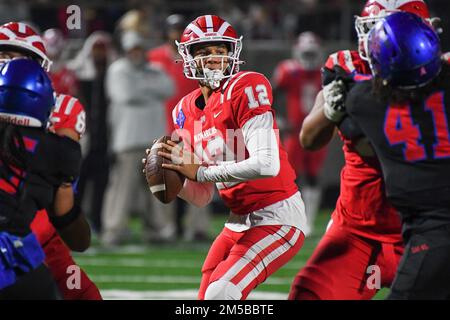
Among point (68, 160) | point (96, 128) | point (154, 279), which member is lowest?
point (154, 279)

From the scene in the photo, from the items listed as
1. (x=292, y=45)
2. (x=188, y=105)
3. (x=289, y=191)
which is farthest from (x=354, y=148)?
(x=292, y=45)

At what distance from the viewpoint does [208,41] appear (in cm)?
460

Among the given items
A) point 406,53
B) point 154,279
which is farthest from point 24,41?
point 154,279

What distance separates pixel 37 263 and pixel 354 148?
4.85 ft

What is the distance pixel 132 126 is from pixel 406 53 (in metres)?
5.50

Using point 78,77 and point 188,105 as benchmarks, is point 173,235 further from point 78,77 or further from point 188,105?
point 188,105

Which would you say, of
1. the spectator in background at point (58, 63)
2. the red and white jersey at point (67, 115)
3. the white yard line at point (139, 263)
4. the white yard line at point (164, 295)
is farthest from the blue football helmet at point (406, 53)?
the spectator in background at point (58, 63)

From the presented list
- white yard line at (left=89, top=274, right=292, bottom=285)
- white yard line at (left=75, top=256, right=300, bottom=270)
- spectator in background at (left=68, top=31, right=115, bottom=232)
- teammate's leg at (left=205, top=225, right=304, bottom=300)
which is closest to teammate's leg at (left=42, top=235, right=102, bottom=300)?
teammate's leg at (left=205, top=225, right=304, bottom=300)

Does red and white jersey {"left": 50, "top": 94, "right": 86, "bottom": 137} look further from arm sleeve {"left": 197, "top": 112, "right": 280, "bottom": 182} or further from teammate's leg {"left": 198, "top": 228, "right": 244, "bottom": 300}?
teammate's leg {"left": 198, "top": 228, "right": 244, "bottom": 300}

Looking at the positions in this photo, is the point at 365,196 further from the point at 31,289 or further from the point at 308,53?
the point at 308,53

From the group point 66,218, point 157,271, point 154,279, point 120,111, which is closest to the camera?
point 66,218

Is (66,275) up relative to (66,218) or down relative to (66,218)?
down

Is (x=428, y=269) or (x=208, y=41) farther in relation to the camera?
(x=208, y=41)

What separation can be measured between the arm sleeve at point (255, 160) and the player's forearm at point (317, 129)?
143mm
